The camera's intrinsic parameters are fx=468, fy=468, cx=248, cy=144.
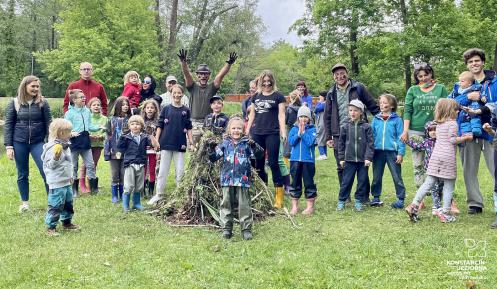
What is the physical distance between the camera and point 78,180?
8305 millimetres

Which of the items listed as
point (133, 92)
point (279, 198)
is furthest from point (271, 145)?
point (133, 92)

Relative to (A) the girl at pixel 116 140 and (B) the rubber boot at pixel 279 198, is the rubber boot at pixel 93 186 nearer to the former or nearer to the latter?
(A) the girl at pixel 116 140

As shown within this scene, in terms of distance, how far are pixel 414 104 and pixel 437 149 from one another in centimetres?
98

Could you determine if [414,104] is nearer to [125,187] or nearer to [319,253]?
[319,253]

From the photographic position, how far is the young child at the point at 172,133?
7.23 m

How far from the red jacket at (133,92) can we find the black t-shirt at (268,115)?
9.50 feet

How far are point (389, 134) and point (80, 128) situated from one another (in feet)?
16.6

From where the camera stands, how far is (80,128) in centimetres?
795

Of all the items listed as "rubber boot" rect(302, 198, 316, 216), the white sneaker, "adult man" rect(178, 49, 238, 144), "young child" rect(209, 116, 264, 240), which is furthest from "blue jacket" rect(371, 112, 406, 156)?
the white sneaker

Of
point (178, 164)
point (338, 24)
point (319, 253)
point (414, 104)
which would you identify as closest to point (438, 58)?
point (338, 24)

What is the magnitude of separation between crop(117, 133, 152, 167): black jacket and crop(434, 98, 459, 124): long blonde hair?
13.5ft

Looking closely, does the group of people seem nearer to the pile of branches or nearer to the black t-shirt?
the black t-shirt

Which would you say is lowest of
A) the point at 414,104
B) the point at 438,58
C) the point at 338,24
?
the point at 414,104

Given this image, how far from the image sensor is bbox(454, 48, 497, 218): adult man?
586 cm
